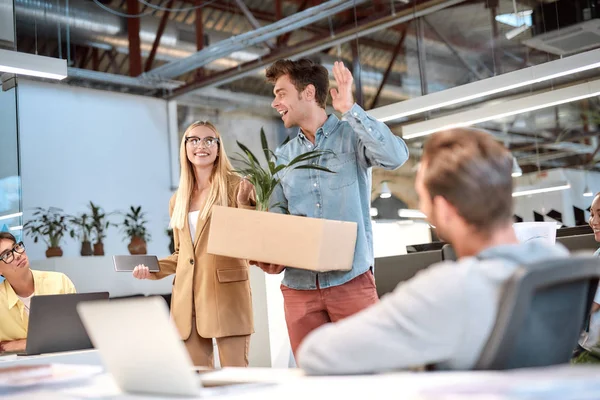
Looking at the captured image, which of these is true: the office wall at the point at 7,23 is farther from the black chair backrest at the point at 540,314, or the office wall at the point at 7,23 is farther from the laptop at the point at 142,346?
the black chair backrest at the point at 540,314

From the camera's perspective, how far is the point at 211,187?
96.9 inches

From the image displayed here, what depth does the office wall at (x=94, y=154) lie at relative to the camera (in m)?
7.77

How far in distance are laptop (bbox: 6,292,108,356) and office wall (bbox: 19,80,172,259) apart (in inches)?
225

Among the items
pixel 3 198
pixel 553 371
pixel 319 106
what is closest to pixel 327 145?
pixel 319 106

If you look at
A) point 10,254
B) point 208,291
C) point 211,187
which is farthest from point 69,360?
point 10,254

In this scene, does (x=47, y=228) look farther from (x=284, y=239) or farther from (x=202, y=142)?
(x=284, y=239)

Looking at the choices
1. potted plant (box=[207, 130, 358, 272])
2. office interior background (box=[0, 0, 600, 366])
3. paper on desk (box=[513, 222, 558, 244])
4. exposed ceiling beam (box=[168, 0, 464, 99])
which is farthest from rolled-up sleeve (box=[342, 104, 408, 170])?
exposed ceiling beam (box=[168, 0, 464, 99])

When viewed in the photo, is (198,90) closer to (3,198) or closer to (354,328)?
(3,198)

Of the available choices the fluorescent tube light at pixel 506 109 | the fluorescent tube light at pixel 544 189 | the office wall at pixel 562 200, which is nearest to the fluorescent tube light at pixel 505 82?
the fluorescent tube light at pixel 506 109

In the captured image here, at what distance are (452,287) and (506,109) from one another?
20.4 ft

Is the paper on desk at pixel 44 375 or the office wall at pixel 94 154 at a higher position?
the office wall at pixel 94 154

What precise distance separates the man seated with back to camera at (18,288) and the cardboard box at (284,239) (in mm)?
1322

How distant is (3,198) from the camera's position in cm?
474

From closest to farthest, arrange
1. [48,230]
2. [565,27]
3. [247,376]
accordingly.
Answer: [247,376] < [565,27] < [48,230]
